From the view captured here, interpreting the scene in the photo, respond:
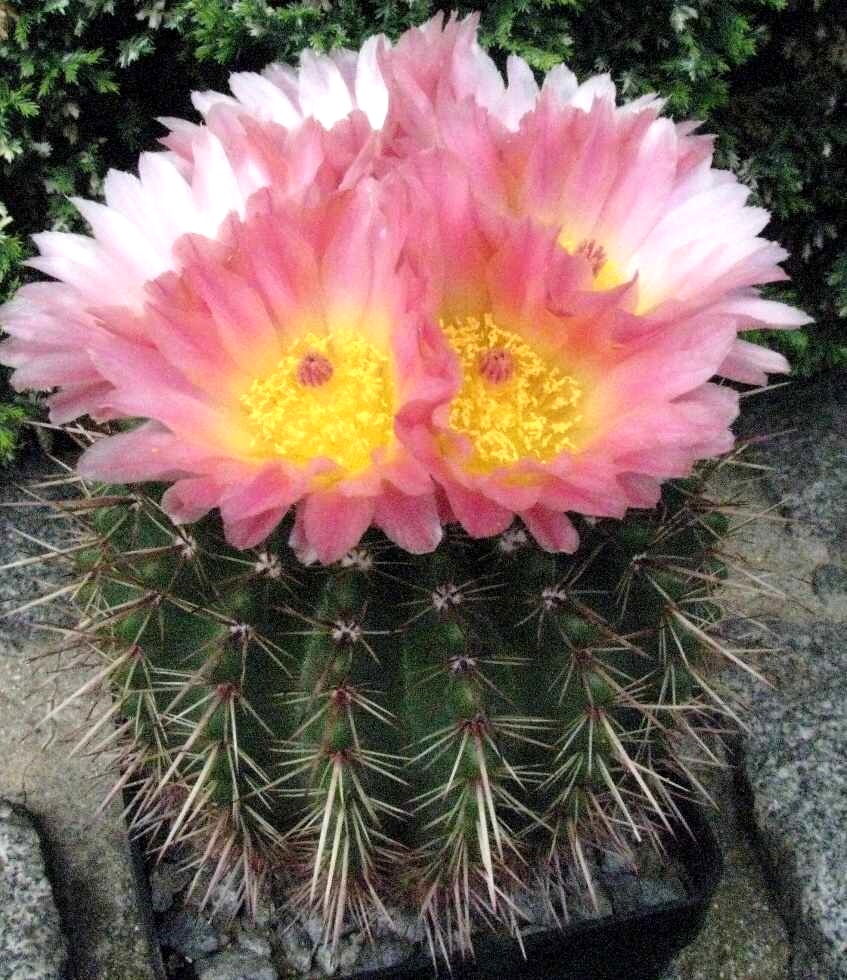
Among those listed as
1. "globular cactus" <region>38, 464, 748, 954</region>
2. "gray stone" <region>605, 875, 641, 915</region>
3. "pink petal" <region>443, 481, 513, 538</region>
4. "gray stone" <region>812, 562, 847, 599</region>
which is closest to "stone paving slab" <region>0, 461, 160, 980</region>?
"globular cactus" <region>38, 464, 748, 954</region>

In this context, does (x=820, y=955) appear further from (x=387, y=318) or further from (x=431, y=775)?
(x=387, y=318)

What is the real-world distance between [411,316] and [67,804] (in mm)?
1064

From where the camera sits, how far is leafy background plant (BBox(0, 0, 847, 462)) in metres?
1.67

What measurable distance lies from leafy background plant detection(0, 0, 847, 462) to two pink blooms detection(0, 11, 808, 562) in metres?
0.83

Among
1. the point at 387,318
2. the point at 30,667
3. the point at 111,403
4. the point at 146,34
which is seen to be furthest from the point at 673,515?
the point at 146,34

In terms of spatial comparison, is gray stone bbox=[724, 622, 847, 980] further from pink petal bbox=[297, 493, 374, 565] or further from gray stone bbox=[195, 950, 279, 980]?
pink petal bbox=[297, 493, 374, 565]

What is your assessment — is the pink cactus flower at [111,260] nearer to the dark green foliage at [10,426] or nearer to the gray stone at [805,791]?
the gray stone at [805,791]

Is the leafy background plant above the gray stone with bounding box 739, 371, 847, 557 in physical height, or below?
above

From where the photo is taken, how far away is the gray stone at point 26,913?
4.12 feet

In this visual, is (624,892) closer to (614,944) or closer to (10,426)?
(614,944)

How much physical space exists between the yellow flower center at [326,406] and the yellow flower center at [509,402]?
0.05m

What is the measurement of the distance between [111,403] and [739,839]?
1.11m

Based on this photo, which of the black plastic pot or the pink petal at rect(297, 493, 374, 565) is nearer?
the pink petal at rect(297, 493, 374, 565)

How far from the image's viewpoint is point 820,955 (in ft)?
4.42
